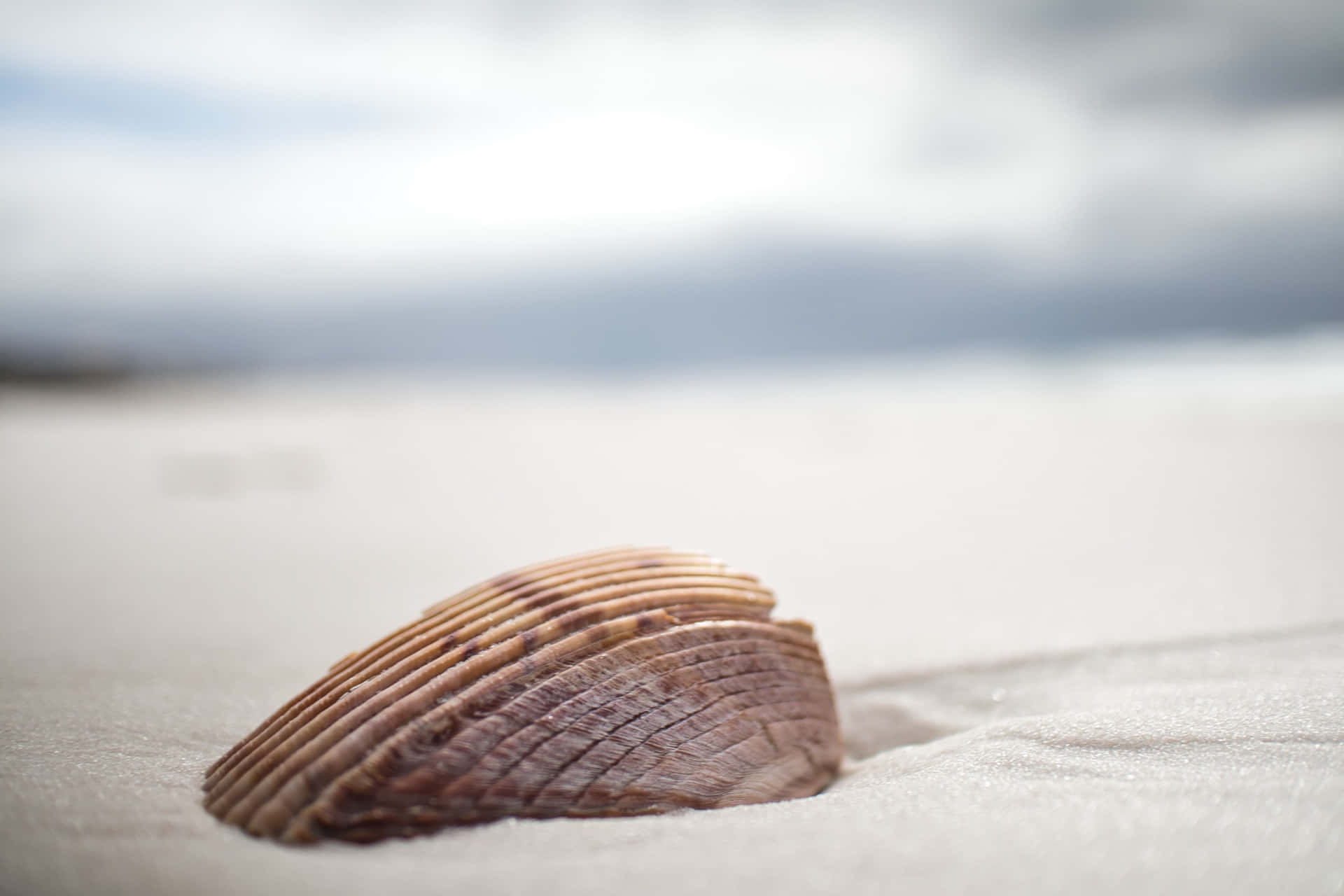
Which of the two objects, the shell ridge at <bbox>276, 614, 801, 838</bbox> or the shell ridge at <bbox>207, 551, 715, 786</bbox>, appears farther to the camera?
the shell ridge at <bbox>207, 551, 715, 786</bbox>

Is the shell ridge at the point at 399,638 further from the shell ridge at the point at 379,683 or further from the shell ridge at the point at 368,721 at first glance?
the shell ridge at the point at 368,721

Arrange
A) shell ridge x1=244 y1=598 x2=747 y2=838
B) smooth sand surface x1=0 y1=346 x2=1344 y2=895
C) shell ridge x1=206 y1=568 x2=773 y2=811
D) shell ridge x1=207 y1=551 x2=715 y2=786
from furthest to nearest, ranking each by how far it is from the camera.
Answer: shell ridge x1=207 y1=551 x2=715 y2=786, shell ridge x1=206 y1=568 x2=773 y2=811, shell ridge x1=244 y1=598 x2=747 y2=838, smooth sand surface x1=0 y1=346 x2=1344 y2=895

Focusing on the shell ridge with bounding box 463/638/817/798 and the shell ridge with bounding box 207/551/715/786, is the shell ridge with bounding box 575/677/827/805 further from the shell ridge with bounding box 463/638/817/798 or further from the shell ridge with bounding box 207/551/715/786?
the shell ridge with bounding box 207/551/715/786

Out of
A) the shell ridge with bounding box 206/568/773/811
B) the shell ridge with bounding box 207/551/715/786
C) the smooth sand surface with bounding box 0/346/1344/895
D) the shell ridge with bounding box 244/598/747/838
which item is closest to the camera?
the smooth sand surface with bounding box 0/346/1344/895

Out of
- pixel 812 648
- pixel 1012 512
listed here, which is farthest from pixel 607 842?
pixel 1012 512

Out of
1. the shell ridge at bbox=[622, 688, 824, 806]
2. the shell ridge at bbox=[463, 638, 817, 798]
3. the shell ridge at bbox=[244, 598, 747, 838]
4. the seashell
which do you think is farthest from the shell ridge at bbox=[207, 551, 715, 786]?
the shell ridge at bbox=[622, 688, 824, 806]

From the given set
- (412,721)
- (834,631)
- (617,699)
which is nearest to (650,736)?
(617,699)

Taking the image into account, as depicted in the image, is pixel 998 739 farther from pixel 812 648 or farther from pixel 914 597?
pixel 914 597

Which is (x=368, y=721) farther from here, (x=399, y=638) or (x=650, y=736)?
(x=650, y=736)

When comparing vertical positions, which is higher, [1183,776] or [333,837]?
[333,837]
